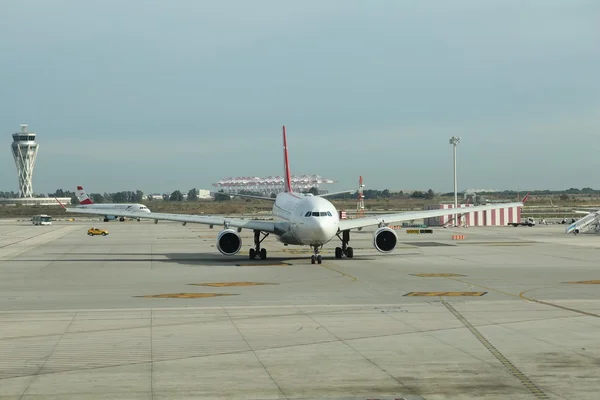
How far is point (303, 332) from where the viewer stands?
778 inches

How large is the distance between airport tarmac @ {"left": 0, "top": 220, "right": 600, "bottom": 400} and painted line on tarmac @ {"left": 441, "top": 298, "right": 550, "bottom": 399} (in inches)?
2.5

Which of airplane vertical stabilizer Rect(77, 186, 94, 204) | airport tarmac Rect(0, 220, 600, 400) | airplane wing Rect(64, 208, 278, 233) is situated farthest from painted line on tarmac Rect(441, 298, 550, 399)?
airplane vertical stabilizer Rect(77, 186, 94, 204)

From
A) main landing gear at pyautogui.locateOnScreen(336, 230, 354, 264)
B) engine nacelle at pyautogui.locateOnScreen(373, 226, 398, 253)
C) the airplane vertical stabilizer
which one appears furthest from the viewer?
the airplane vertical stabilizer

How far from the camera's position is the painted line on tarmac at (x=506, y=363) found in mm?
13414

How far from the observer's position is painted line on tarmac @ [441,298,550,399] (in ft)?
44.0

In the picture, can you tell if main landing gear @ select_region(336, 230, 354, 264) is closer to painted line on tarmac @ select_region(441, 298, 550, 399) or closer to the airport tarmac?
the airport tarmac

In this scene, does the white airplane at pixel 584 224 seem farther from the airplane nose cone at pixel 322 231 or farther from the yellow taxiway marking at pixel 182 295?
the yellow taxiway marking at pixel 182 295

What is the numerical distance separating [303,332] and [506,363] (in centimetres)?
566

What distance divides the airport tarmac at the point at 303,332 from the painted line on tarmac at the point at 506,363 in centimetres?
6

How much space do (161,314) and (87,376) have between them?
8.50m

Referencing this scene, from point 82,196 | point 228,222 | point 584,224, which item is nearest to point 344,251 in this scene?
point 228,222

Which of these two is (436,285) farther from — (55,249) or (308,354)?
(55,249)

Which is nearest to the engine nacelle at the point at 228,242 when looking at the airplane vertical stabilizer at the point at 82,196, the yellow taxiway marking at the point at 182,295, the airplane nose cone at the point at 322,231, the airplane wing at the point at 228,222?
the airplane wing at the point at 228,222

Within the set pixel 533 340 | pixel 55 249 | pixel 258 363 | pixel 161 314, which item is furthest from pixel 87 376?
pixel 55 249
